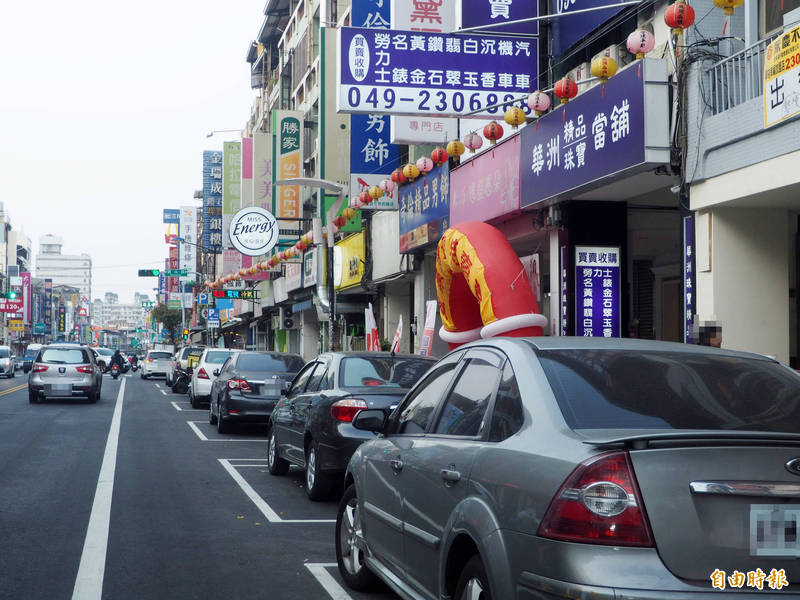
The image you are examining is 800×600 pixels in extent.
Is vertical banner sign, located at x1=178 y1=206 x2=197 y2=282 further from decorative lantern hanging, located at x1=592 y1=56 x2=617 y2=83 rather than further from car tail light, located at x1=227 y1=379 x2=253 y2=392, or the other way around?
decorative lantern hanging, located at x1=592 y1=56 x2=617 y2=83

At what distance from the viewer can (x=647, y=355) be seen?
4395 millimetres

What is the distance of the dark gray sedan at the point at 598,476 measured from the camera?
333cm

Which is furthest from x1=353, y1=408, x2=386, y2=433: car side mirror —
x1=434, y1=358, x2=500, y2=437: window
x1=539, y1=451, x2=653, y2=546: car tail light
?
x1=539, y1=451, x2=653, y2=546: car tail light

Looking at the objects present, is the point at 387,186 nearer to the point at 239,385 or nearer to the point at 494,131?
the point at 494,131

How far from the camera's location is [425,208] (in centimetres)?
2044

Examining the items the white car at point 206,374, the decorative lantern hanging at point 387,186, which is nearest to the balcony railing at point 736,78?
the decorative lantern hanging at point 387,186

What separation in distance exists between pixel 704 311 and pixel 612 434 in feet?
27.3

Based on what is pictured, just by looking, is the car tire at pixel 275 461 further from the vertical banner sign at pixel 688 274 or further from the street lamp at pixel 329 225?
the street lamp at pixel 329 225

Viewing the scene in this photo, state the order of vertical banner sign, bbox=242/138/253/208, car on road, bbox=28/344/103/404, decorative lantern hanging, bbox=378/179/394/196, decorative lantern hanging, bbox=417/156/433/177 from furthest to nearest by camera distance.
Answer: vertical banner sign, bbox=242/138/253/208
car on road, bbox=28/344/103/404
decorative lantern hanging, bbox=378/179/394/196
decorative lantern hanging, bbox=417/156/433/177

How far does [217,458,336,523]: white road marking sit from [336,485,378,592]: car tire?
238 centimetres

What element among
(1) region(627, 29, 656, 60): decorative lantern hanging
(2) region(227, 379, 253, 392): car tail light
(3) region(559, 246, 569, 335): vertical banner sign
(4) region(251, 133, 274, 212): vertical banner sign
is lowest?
(2) region(227, 379, 253, 392): car tail light

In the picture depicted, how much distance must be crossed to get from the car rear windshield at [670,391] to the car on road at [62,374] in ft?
81.0

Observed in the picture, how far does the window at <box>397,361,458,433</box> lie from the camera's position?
5.23 m

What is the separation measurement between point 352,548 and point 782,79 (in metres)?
6.72
